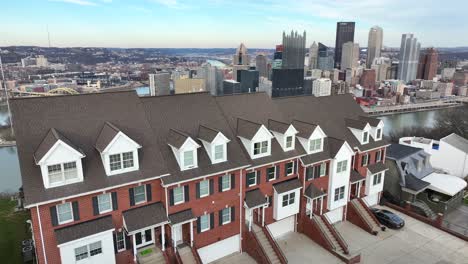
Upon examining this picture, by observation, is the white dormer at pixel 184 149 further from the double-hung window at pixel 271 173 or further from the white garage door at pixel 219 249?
the double-hung window at pixel 271 173

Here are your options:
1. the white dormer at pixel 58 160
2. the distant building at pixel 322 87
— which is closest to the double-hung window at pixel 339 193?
the white dormer at pixel 58 160

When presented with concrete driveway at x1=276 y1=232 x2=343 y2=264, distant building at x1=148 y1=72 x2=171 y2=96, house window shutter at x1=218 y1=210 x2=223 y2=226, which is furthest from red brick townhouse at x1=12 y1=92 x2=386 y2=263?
distant building at x1=148 y1=72 x2=171 y2=96

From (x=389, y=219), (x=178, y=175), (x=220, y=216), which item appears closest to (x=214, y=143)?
(x=178, y=175)

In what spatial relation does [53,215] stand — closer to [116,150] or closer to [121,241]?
[121,241]

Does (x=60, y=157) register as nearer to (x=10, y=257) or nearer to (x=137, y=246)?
(x=137, y=246)

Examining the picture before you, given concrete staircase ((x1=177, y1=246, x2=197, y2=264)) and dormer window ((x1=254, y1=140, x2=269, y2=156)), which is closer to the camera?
concrete staircase ((x1=177, y1=246, x2=197, y2=264))

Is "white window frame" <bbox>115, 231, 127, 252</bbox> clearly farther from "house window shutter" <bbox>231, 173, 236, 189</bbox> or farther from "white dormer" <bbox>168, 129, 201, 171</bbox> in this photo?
"house window shutter" <bbox>231, 173, 236, 189</bbox>
